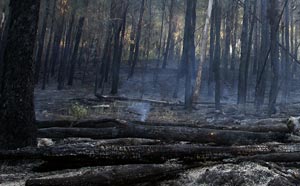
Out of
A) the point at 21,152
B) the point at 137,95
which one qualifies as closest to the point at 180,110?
the point at 137,95

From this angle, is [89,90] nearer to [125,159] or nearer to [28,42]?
[28,42]

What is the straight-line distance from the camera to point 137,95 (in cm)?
2495

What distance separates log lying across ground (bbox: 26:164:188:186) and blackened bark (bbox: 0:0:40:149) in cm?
200

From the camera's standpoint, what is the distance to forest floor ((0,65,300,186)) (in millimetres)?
3688

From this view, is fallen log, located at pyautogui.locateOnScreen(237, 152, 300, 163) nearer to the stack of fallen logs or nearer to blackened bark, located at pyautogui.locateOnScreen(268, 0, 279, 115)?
the stack of fallen logs

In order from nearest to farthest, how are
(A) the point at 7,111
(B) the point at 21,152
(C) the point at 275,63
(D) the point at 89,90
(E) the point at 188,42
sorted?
(B) the point at 21,152 → (A) the point at 7,111 → (C) the point at 275,63 → (E) the point at 188,42 → (D) the point at 89,90

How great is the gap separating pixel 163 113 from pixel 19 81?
10811 mm

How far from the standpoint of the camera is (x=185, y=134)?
19.9 feet

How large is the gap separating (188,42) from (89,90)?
11.5 metres

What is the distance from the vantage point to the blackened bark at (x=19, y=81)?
5.74 meters

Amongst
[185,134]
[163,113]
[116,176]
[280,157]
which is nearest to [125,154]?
[116,176]

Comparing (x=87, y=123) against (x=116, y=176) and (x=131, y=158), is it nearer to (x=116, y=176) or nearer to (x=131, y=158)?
(x=131, y=158)

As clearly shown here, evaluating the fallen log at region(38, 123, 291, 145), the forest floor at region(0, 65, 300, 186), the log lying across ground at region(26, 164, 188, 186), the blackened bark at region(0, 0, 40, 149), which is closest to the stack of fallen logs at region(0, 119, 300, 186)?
the log lying across ground at region(26, 164, 188, 186)

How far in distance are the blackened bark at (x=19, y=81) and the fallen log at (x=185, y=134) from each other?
1.30 m
